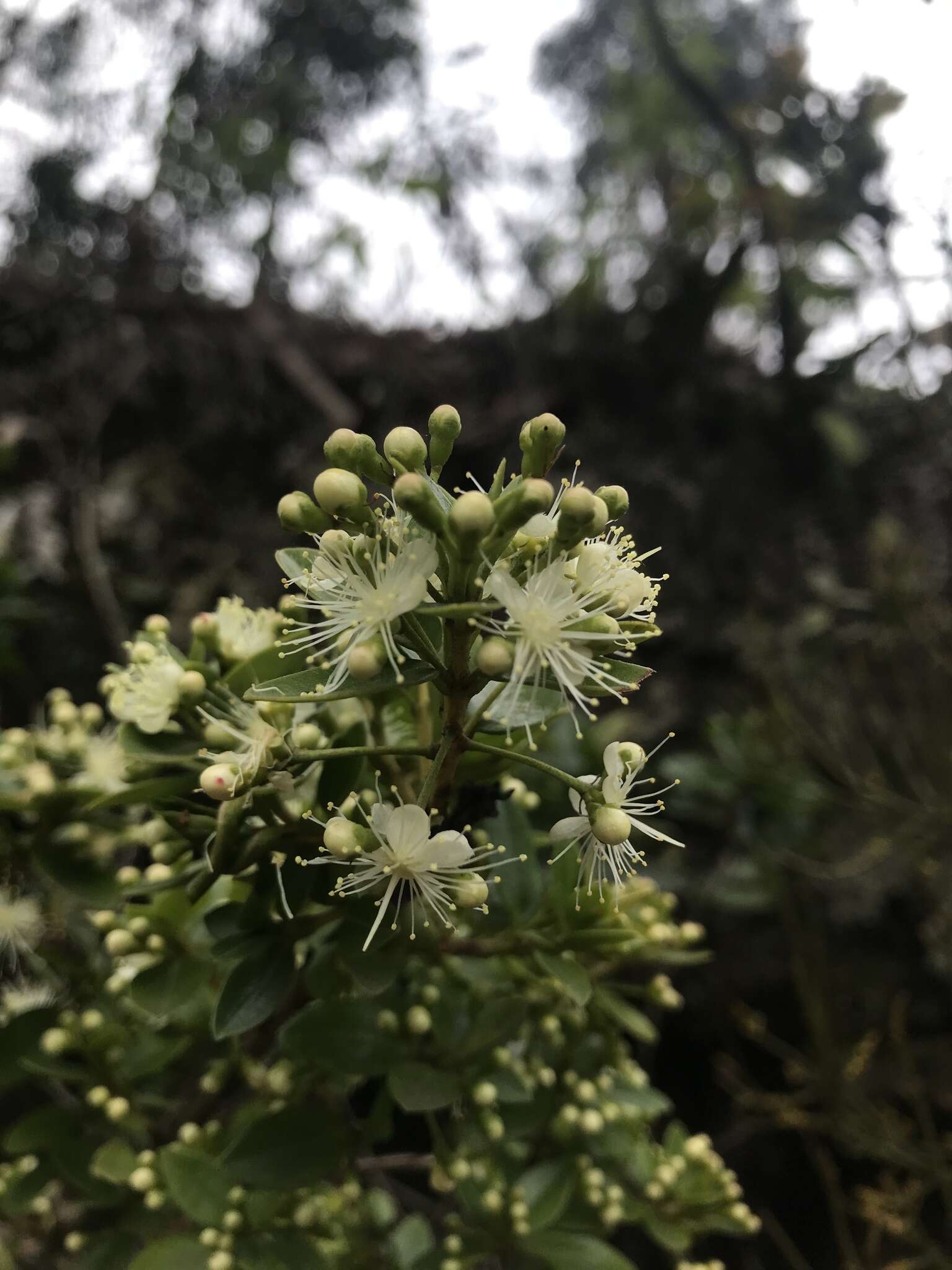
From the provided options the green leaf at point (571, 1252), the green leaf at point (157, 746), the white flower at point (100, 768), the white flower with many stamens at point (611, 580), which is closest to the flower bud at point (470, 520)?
the white flower with many stamens at point (611, 580)

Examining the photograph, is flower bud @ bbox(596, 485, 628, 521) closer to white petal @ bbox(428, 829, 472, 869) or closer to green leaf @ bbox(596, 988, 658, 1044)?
white petal @ bbox(428, 829, 472, 869)

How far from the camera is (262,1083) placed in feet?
2.72

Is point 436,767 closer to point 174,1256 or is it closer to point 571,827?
point 571,827

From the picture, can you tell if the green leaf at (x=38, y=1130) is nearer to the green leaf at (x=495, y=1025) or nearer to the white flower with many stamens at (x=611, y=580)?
the green leaf at (x=495, y=1025)

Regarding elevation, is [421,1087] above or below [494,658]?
below

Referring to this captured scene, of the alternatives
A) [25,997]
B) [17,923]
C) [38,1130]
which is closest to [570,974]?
[38,1130]

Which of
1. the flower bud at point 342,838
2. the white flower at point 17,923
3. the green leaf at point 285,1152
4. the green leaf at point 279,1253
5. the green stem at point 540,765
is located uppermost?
the green stem at point 540,765

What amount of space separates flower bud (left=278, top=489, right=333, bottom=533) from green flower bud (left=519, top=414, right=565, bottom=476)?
0.44 feet

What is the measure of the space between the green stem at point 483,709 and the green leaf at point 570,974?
0.21 meters

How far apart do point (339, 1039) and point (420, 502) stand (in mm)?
427

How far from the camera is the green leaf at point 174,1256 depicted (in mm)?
658

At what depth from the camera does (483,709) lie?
515 mm

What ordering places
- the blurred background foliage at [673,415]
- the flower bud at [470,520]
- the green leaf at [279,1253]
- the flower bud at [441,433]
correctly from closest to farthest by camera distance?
the flower bud at [470,520] < the flower bud at [441,433] < the green leaf at [279,1253] < the blurred background foliage at [673,415]

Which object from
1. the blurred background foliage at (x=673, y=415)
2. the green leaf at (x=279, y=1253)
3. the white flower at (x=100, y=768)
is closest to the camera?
the green leaf at (x=279, y=1253)
